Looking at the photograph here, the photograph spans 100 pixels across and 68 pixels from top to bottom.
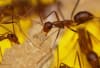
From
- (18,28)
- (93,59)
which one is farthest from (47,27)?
(93,59)

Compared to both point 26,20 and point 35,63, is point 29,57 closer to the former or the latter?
point 35,63

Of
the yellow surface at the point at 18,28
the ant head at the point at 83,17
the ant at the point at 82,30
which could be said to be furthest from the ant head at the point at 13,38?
the ant head at the point at 83,17

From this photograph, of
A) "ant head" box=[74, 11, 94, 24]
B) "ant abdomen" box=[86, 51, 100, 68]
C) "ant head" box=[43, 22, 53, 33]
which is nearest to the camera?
"ant abdomen" box=[86, 51, 100, 68]

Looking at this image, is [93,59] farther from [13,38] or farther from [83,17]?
[13,38]

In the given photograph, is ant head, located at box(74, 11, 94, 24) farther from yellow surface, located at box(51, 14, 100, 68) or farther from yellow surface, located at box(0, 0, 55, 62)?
yellow surface, located at box(0, 0, 55, 62)

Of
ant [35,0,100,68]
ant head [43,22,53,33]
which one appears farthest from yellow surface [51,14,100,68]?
ant head [43,22,53,33]

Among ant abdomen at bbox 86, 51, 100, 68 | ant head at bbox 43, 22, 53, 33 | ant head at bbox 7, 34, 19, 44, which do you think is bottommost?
ant abdomen at bbox 86, 51, 100, 68

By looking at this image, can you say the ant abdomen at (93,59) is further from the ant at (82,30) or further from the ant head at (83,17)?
the ant head at (83,17)

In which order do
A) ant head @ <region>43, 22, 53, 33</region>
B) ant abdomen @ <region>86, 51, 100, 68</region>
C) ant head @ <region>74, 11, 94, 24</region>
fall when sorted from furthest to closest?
ant head @ <region>43, 22, 53, 33</region>
ant head @ <region>74, 11, 94, 24</region>
ant abdomen @ <region>86, 51, 100, 68</region>
